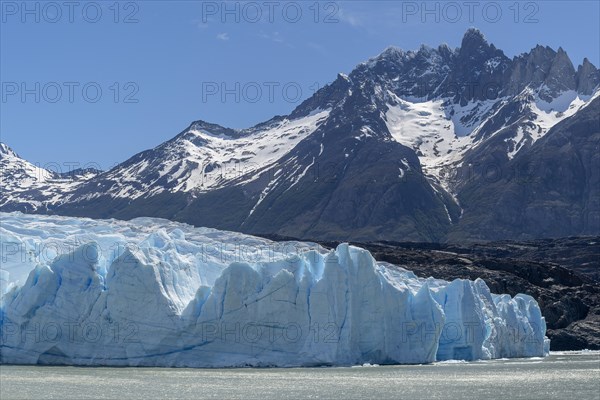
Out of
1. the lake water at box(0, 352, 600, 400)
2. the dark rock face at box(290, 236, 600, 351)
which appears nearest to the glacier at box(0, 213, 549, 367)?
the lake water at box(0, 352, 600, 400)

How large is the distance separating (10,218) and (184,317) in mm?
16164

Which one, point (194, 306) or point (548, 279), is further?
point (548, 279)

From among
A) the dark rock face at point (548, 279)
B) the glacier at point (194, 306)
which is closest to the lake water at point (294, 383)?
the glacier at point (194, 306)

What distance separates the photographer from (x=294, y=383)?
40.8m

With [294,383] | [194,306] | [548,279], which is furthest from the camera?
[548,279]

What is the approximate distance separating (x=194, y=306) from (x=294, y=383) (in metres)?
7.25

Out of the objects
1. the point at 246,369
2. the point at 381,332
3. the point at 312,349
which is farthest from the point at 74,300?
the point at 381,332

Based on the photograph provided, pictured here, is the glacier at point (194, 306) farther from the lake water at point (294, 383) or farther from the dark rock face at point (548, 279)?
the dark rock face at point (548, 279)

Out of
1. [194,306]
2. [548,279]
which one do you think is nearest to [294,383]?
[194,306]

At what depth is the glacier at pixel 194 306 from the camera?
44688 mm

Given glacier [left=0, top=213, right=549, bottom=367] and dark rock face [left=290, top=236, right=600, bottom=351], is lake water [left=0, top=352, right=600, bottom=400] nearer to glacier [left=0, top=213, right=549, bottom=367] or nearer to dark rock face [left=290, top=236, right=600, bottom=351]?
glacier [left=0, top=213, right=549, bottom=367]

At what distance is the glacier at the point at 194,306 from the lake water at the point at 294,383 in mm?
977

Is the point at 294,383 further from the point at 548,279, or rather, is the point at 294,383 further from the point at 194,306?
the point at 548,279

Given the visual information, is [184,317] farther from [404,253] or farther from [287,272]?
[404,253]
